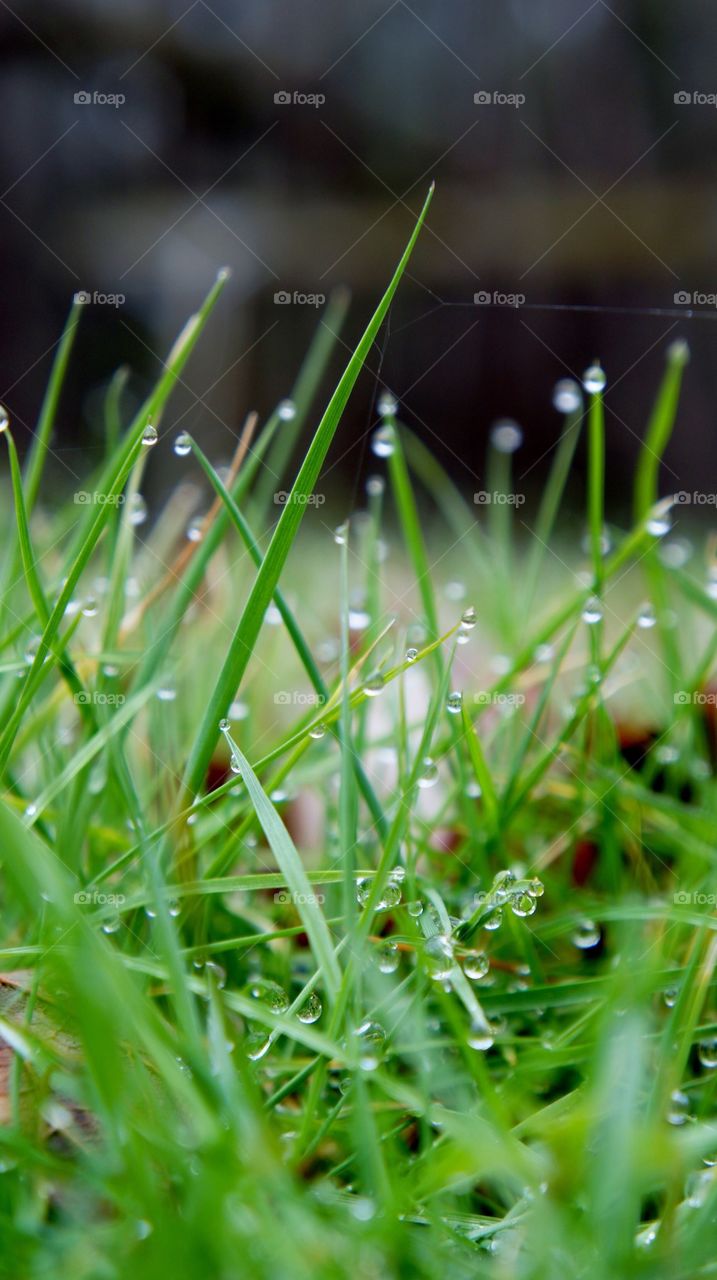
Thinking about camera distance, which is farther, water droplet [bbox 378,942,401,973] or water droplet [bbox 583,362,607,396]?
water droplet [bbox 583,362,607,396]

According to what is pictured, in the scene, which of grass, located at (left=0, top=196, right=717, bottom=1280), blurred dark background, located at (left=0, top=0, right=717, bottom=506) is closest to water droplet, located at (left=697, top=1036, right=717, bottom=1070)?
grass, located at (left=0, top=196, right=717, bottom=1280)

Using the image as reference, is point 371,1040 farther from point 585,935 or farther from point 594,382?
point 594,382

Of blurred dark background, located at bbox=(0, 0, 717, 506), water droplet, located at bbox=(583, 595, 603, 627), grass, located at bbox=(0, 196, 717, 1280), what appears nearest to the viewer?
grass, located at bbox=(0, 196, 717, 1280)

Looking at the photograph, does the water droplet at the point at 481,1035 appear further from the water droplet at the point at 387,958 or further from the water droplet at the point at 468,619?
the water droplet at the point at 468,619

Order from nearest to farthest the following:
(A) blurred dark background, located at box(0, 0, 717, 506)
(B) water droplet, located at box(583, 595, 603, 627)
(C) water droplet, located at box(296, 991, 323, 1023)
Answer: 1. (C) water droplet, located at box(296, 991, 323, 1023)
2. (B) water droplet, located at box(583, 595, 603, 627)
3. (A) blurred dark background, located at box(0, 0, 717, 506)

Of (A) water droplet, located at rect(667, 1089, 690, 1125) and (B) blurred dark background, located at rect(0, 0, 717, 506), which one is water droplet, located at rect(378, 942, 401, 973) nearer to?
(A) water droplet, located at rect(667, 1089, 690, 1125)

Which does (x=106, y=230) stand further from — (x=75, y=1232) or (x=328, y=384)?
(x=75, y=1232)
